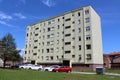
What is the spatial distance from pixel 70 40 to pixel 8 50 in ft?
81.2

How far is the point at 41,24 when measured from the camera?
3627 inches

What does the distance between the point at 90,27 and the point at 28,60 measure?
3999 cm

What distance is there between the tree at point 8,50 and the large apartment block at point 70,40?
21.3 metres

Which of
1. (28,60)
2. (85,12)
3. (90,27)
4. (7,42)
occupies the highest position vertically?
(85,12)

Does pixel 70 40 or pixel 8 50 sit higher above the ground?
pixel 70 40

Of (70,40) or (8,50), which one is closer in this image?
(8,50)

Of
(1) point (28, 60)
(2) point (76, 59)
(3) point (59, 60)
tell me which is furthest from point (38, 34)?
(2) point (76, 59)

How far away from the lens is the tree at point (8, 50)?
2302 inches

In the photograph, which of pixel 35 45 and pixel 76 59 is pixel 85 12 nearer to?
pixel 76 59

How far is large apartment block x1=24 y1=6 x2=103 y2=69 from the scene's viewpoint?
6762 cm

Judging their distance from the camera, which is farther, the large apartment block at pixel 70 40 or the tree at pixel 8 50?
the large apartment block at pixel 70 40

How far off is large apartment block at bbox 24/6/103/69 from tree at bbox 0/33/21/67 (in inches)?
840

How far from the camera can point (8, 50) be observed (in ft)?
194

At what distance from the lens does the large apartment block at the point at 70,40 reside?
67.6 metres
